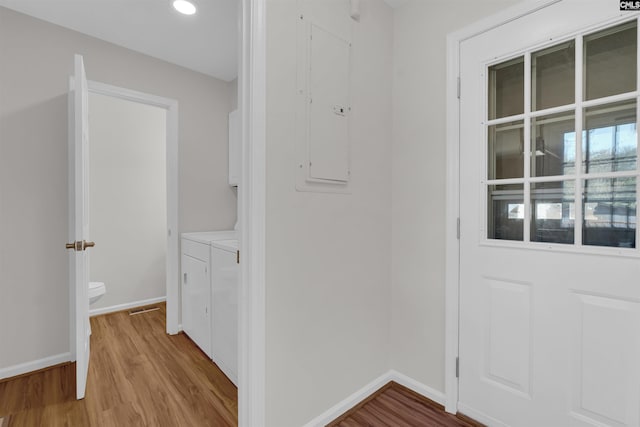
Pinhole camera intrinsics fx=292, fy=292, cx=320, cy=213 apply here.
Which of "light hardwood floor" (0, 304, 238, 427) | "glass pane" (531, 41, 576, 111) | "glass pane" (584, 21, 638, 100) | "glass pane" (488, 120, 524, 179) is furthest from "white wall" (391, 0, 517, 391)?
"light hardwood floor" (0, 304, 238, 427)

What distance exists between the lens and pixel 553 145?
1.37m

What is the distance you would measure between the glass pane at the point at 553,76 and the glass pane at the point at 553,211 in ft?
1.27

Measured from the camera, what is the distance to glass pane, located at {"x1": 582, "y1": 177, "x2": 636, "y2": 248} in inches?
46.7

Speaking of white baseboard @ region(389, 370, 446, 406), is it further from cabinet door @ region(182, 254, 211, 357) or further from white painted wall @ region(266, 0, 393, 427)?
cabinet door @ region(182, 254, 211, 357)

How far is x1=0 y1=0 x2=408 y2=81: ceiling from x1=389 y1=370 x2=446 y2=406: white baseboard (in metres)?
2.41

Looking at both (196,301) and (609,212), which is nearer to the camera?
(609,212)

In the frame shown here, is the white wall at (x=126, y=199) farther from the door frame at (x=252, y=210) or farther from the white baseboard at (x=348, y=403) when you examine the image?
the white baseboard at (x=348, y=403)

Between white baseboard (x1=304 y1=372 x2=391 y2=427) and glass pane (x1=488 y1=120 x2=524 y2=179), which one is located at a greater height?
glass pane (x1=488 y1=120 x2=524 y2=179)

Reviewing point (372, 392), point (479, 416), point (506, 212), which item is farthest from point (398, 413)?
point (506, 212)

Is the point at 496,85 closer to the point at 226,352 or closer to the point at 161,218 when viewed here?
the point at 226,352

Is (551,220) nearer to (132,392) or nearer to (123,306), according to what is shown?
(132,392)

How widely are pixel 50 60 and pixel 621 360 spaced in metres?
3.78

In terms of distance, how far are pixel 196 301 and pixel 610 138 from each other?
2737mm

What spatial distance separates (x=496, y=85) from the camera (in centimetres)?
154
